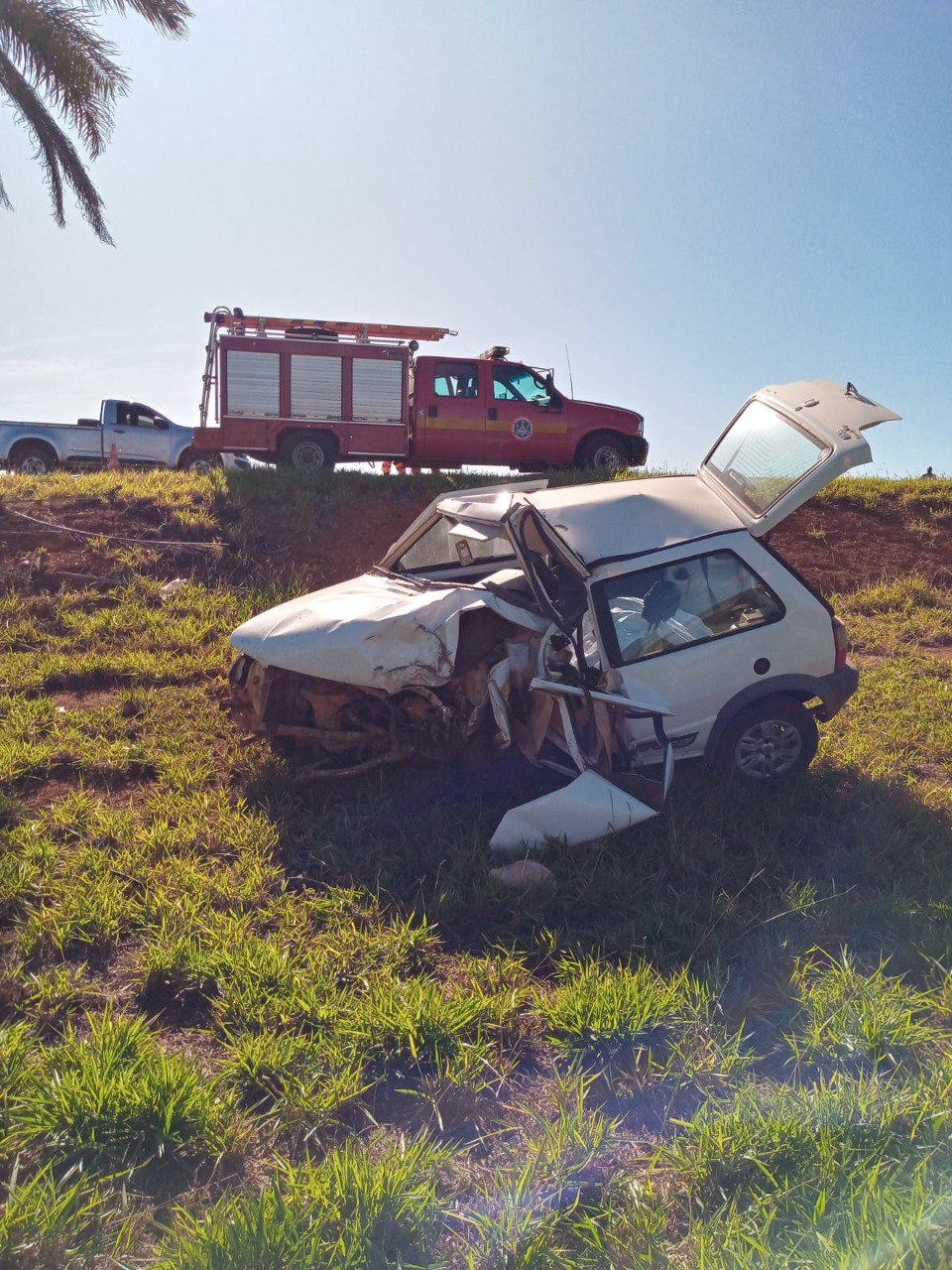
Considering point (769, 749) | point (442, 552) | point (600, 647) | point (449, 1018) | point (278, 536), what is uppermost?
point (278, 536)

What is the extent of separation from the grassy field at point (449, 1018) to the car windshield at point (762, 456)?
1.67 m

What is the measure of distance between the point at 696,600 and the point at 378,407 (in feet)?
30.5

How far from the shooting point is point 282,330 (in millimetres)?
13727

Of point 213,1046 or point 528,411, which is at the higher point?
point 528,411

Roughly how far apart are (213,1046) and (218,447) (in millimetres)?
11341

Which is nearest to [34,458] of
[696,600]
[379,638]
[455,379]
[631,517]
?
[455,379]

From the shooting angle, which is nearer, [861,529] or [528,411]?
[861,529]

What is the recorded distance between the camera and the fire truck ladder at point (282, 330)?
44.4 ft

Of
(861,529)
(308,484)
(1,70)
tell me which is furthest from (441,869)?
(1,70)

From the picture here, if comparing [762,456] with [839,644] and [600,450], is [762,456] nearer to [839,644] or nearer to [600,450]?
[839,644]

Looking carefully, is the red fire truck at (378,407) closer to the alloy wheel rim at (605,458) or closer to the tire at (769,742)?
the alloy wheel rim at (605,458)

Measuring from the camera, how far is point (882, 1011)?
3184 millimetres

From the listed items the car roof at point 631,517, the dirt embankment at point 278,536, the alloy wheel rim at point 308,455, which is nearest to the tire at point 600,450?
the dirt embankment at point 278,536

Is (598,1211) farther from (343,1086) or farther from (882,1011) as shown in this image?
(882,1011)
